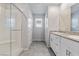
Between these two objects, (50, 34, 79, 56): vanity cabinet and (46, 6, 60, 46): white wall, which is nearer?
(50, 34, 79, 56): vanity cabinet

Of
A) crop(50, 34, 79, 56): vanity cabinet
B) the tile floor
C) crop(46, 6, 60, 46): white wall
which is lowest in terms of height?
the tile floor

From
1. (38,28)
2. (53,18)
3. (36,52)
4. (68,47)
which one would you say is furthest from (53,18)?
(68,47)

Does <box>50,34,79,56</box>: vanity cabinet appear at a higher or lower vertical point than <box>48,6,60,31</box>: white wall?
lower

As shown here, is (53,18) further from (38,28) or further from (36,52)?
(36,52)

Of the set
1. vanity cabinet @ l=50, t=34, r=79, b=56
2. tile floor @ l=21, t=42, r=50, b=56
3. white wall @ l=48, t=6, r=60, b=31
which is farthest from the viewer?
white wall @ l=48, t=6, r=60, b=31

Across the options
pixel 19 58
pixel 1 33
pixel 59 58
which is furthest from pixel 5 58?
pixel 1 33

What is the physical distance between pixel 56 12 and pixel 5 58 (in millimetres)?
4235

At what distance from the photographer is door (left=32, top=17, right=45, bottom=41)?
5.50 m

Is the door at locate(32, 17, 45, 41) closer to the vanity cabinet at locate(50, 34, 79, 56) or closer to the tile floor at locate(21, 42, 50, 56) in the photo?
the tile floor at locate(21, 42, 50, 56)

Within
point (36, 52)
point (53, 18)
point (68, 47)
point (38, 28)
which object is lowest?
point (36, 52)

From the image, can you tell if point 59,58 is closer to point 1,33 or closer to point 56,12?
point 1,33

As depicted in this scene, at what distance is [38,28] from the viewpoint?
6.05 metres

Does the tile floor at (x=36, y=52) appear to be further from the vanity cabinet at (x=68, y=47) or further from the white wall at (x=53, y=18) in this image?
the white wall at (x=53, y=18)

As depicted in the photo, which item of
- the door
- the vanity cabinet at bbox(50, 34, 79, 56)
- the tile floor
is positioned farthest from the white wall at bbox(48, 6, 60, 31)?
the vanity cabinet at bbox(50, 34, 79, 56)
